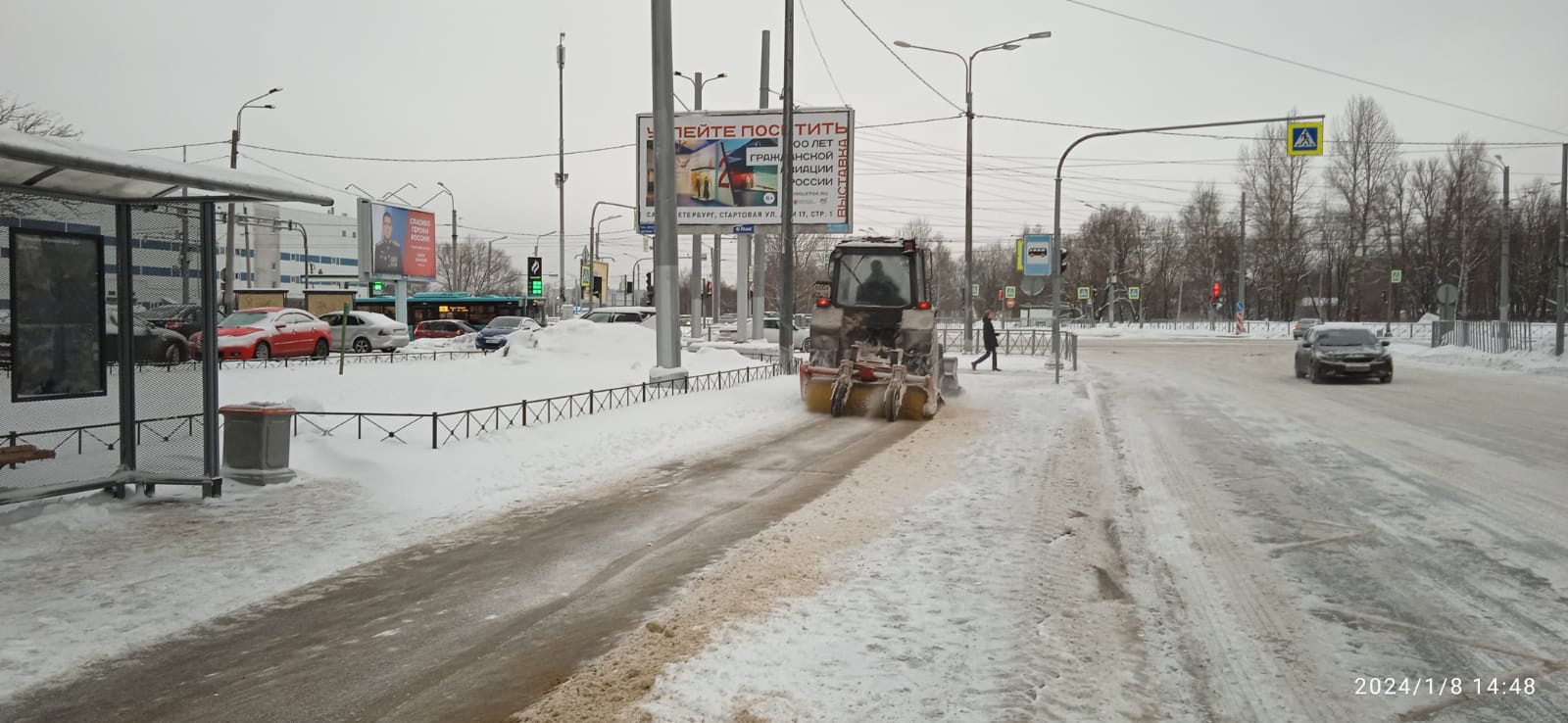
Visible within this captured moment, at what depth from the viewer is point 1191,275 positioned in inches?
3615

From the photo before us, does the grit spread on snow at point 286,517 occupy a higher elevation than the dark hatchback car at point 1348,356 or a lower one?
lower

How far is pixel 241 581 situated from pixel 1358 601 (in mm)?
6792

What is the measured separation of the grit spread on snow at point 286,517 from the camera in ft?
17.6

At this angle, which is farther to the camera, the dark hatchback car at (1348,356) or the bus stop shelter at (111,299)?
the dark hatchback car at (1348,356)

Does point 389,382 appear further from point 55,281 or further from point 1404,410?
point 1404,410

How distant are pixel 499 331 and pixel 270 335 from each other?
13160 millimetres

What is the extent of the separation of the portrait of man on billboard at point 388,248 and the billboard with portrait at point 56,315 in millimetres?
36729

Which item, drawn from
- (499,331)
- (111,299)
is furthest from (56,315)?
(499,331)

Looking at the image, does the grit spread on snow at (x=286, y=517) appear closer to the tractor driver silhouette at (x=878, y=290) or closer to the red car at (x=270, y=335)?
the tractor driver silhouette at (x=878, y=290)

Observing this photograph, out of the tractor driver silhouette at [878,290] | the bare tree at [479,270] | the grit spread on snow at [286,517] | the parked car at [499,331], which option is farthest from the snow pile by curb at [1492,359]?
the bare tree at [479,270]

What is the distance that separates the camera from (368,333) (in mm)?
33094

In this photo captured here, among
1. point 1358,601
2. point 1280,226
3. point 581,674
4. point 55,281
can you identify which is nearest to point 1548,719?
point 1358,601

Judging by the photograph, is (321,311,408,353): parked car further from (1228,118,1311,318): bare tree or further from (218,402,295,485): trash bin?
(1228,118,1311,318): bare tree

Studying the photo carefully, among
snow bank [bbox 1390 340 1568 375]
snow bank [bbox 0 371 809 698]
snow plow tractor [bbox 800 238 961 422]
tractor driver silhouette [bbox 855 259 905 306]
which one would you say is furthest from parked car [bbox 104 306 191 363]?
snow bank [bbox 1390 340 1568 375]
